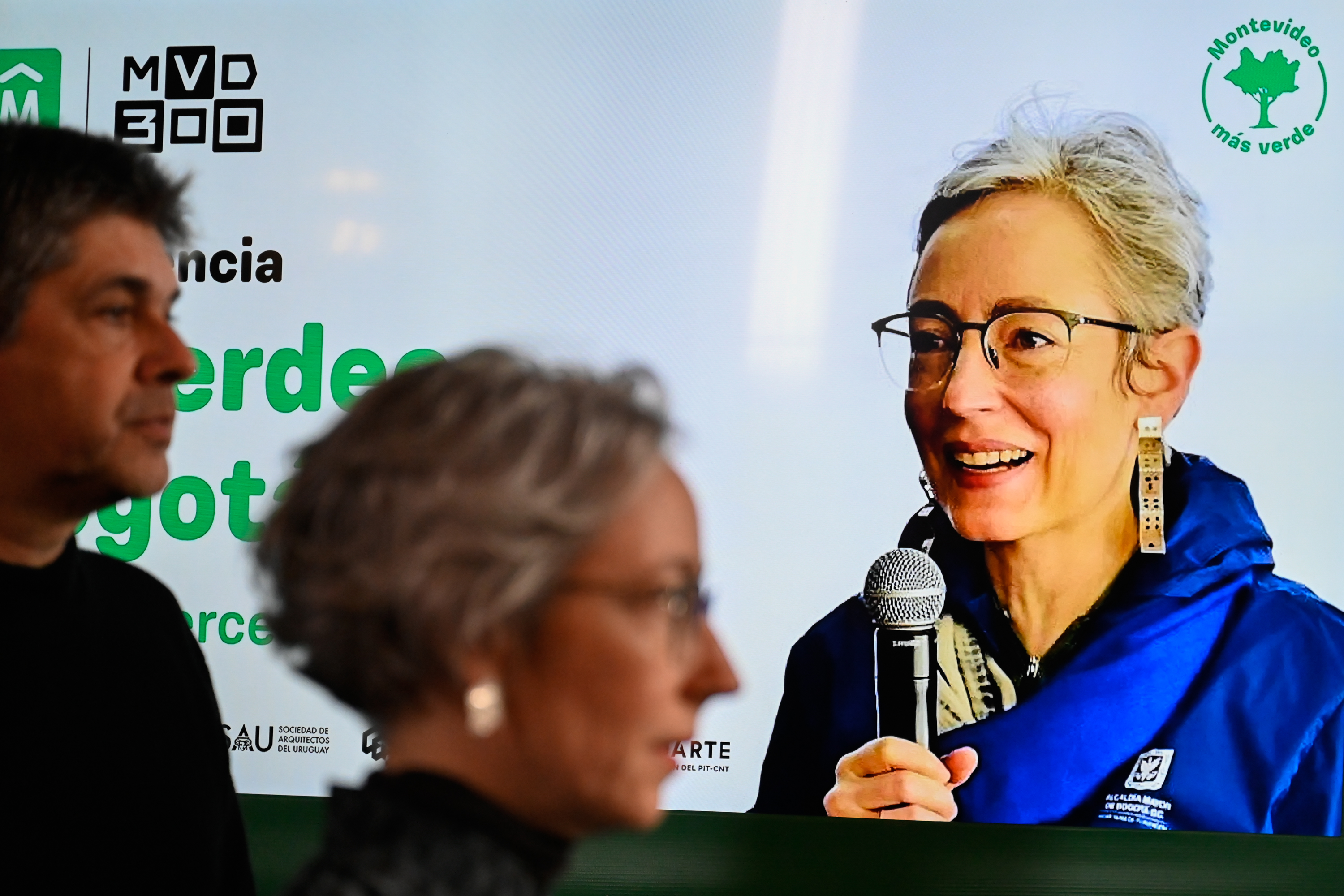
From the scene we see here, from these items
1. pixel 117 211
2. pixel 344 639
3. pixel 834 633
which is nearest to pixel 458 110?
pixel 834 633

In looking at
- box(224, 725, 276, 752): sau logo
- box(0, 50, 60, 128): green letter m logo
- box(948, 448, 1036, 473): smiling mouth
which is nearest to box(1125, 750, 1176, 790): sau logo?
box(948, 448, 1036, 473): smiling mouth

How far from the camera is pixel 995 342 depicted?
3197mm

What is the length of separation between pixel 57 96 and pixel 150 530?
1.07m

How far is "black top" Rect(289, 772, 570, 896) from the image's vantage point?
0.94 metres

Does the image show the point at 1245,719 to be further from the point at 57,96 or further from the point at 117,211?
the point at 57,96

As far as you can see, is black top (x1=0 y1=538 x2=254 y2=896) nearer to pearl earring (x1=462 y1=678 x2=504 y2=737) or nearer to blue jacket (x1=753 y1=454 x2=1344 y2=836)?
pearl earring (x1=462 y1=678 x2=504 y2=737)

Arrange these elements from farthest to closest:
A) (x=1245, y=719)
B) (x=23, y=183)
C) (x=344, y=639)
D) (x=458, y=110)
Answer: (x=458, y=110) < (x=1245, y=719) < (x=23, y=183) < (x=344, y=639)

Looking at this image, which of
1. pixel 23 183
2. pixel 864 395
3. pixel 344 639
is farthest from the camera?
pixel 864 395

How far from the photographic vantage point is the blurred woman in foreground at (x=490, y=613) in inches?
37.5

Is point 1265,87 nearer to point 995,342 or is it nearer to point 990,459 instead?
point 995,342

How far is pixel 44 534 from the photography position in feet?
4.96

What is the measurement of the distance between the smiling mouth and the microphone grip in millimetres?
361

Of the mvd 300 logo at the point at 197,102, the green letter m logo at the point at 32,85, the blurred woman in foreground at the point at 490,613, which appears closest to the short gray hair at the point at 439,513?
the blurred woman in foreground at the point at 490,613

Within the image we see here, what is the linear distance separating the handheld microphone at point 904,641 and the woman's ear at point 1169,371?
0.56 metres
